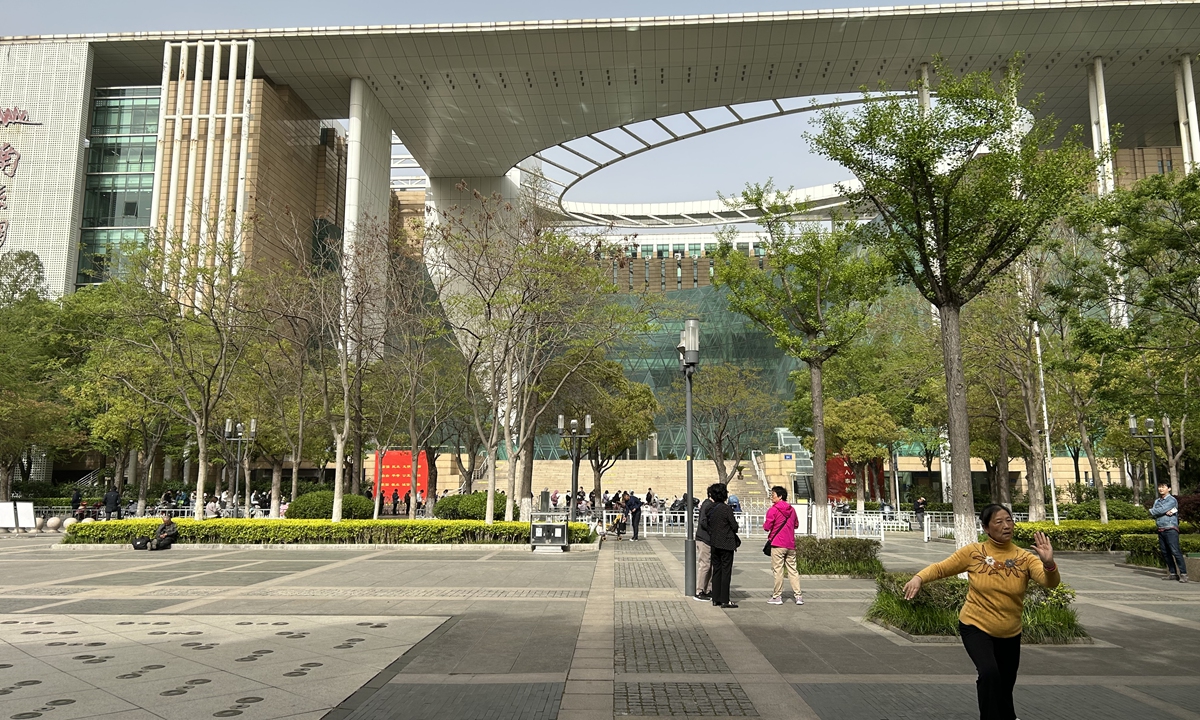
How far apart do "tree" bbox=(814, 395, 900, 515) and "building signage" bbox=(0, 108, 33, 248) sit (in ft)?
156

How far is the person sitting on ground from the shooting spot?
2068 centimetres

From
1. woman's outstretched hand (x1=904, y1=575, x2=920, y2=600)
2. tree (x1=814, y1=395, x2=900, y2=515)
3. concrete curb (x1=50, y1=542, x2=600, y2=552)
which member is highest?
tree (x1=814, y1=395, x2=900, y2=515)

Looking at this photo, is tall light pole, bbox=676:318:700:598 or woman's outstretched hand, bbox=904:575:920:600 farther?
tall light pole, bbox=676:318:700:598

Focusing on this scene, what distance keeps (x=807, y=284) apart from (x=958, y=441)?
860 cm

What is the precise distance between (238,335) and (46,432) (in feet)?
45.7

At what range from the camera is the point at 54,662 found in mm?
7414

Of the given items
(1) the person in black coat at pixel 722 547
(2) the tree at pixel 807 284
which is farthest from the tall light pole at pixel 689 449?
(2) the tree at pixel 807 284

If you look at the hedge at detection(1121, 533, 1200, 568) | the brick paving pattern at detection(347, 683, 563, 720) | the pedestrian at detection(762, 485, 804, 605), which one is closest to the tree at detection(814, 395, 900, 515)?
the hedge at detection(1121, 533, 1200, 568)

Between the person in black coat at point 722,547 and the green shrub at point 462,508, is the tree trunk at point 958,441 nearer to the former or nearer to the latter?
the person in black coat at point 722,547

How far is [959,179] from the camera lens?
39.7 ft

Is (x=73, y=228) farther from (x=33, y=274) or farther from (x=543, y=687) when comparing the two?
(x=543, y=687)

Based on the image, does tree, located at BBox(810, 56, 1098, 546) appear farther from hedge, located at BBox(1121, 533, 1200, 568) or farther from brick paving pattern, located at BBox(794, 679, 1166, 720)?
hedge, located at BBox(1121, 533, 1200, 568)

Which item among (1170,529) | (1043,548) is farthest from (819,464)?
(1043,548)

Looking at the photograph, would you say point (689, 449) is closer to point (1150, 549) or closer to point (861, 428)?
point (1150, 549)
